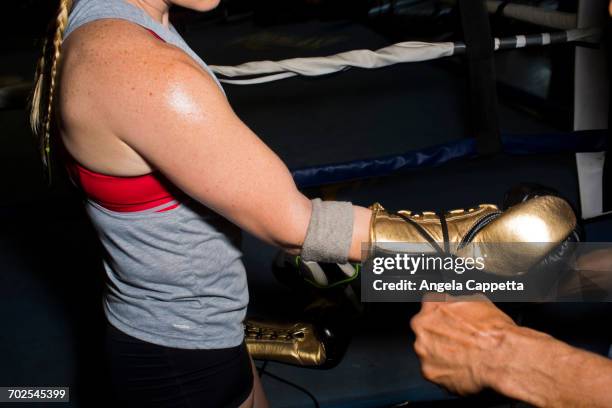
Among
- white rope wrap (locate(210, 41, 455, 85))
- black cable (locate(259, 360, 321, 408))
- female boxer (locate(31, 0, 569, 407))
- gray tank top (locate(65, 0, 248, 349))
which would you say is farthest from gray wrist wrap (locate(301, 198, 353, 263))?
white rope wrap (locate(210, 41, 455, 85))

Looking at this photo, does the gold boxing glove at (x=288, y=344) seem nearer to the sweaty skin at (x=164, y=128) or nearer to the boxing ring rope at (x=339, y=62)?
the boxing ring rope at (x=339, y=62)

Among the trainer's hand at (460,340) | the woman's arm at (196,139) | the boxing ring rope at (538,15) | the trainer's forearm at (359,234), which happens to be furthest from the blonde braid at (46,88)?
the boxing ring rope at (538,15)

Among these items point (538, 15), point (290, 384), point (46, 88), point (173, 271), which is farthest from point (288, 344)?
point (538, 15)

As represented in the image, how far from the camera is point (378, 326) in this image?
65.8 inches

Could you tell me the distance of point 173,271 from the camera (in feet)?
2.53

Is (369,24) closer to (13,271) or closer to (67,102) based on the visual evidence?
(13,271)

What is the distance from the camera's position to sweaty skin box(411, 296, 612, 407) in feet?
2.36

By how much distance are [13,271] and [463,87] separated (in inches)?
107

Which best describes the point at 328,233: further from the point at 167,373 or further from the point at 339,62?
the point at 339,62

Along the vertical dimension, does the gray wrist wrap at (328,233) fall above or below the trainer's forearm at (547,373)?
above

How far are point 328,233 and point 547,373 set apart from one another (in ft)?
1.12

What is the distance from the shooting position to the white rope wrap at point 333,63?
1676mm

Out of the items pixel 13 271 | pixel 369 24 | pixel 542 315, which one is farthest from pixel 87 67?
pixel 369 24

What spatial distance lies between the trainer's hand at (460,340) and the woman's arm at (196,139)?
260 mm
